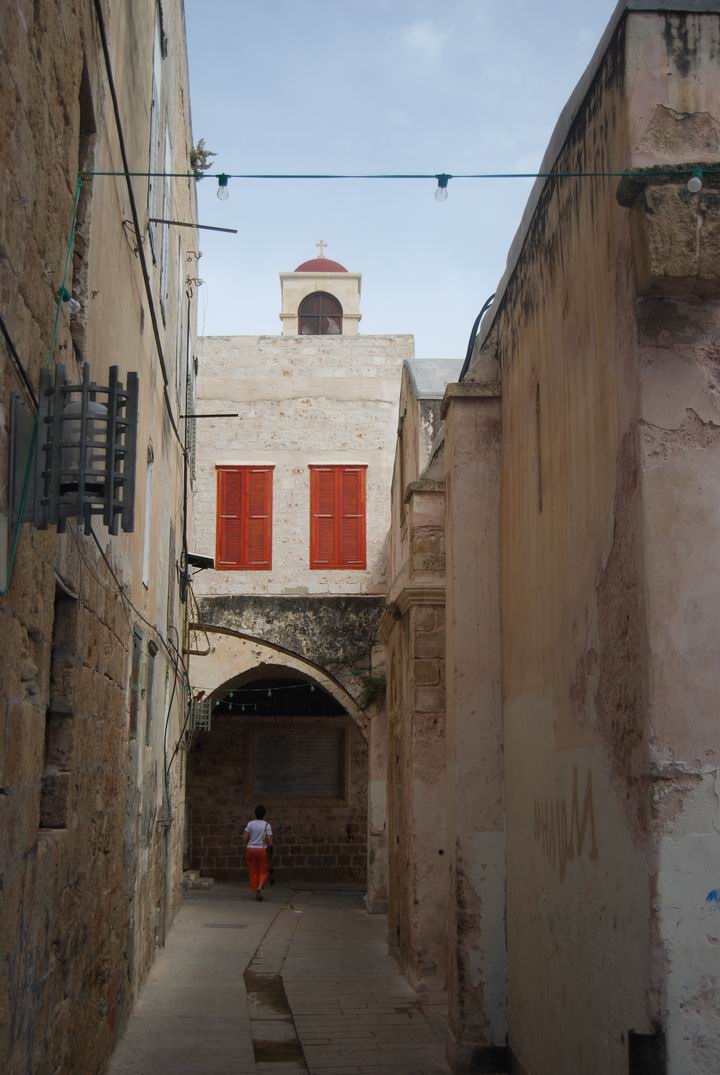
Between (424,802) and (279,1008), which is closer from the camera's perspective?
(279,1008)

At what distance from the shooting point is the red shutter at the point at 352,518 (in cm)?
1889

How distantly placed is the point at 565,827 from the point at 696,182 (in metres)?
3.01

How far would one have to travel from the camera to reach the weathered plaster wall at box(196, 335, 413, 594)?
18.8 m

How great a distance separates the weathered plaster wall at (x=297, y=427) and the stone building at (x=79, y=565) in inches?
293

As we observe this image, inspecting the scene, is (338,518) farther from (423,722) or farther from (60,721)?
(60,721)

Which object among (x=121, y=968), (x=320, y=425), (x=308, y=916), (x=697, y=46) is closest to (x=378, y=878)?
(x=308, y=916)

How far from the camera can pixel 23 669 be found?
411 centimetres

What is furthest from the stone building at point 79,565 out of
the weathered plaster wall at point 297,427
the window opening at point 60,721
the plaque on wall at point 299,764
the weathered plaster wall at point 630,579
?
the plaque on wall at point 299,764

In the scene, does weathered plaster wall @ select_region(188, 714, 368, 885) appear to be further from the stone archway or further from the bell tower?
the bell tower

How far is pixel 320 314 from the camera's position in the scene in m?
29.4

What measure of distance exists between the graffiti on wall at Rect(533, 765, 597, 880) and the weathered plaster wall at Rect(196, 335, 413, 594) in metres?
12.4

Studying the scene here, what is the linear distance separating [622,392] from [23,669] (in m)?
2.51

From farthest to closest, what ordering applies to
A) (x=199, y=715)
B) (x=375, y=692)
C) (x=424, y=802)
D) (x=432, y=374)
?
1. (x=199, y=715)
2. (x=375, y=692)
3. (x=432, y=374)
4. (x=424, y=802)

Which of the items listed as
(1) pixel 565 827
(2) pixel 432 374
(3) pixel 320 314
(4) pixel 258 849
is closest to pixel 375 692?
(4) pixel 258 849
